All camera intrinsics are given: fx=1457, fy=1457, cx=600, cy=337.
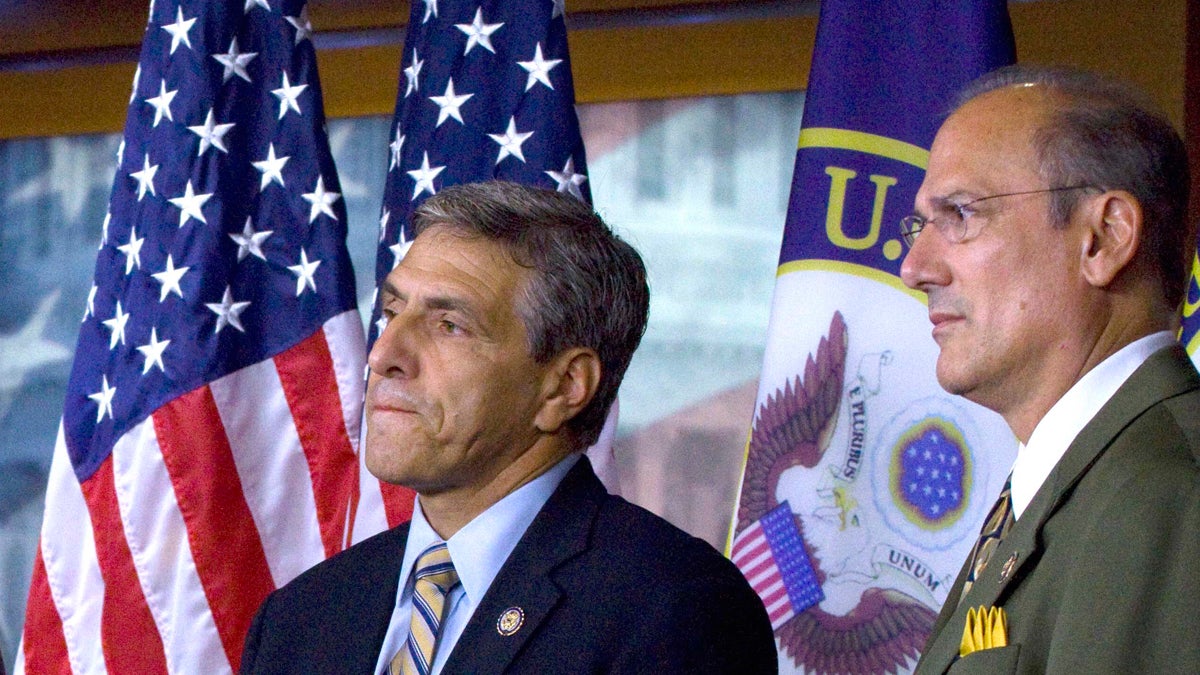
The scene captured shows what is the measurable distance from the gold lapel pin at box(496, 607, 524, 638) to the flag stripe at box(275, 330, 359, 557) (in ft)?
→ 3.34

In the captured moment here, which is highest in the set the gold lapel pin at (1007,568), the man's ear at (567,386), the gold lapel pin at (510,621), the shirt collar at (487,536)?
the man's ear at (567,386)

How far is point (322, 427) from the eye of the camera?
9.06ft

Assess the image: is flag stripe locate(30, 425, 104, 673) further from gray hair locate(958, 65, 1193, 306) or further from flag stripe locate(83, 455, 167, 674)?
gray hair locate(958, 65, 1193, 306)

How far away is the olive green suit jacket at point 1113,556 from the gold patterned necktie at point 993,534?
0.07 metres

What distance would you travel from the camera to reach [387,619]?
75.8 inches

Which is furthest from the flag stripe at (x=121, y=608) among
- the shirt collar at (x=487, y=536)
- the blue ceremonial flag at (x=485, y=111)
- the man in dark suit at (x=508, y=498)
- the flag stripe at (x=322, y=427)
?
the shirt collar at (x=487, y=536)

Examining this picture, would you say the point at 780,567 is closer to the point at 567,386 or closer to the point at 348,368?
the point at 567,386

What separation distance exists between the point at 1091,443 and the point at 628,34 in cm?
227

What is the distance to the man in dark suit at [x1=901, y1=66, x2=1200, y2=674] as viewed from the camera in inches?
50.3

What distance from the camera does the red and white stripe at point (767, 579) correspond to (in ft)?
8.15

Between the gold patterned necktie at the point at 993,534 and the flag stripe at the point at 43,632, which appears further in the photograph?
the flag stripe at the point at 43,632

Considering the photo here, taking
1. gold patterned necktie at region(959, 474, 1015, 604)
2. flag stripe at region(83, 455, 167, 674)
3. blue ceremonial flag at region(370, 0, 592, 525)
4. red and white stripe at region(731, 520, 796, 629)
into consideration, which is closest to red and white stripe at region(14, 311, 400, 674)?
flag stripe at region(83, 455, 167, 674)

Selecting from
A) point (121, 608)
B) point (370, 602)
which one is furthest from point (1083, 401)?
point (121, 608)

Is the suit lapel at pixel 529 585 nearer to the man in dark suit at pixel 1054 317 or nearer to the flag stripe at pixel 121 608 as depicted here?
the man in dark suit at pixel 1054 317
